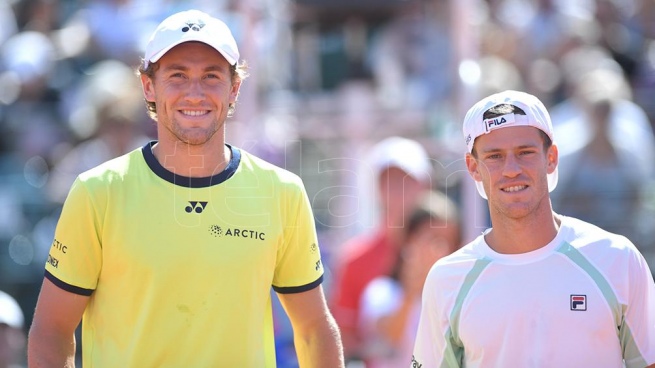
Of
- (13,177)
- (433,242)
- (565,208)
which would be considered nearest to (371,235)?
(433,242)

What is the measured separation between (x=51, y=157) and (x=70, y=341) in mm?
5648

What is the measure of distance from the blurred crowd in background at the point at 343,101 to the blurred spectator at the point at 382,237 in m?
0.12

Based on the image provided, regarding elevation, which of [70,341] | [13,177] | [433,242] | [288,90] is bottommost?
[70,341]

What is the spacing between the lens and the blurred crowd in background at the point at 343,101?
340 inches

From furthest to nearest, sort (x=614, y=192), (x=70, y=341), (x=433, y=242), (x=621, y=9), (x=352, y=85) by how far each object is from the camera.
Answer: (x=621, y=9), (x=352, y=85), (x=614, y=192), (x=433, y=242), (x=70, y=341)

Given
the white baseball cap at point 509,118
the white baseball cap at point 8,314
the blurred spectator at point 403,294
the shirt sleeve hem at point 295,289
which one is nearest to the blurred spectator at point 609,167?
the blurred spectator at point 403,294

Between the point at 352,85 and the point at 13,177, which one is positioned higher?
the point at 352,85

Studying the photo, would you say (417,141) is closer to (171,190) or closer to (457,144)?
(457,144)

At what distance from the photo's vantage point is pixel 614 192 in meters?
8.73

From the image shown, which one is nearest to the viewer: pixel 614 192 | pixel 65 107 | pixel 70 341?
pixel 70 341

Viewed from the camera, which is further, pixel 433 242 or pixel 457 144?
pixel 457 144

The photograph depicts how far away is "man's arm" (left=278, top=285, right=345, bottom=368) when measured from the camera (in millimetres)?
4621

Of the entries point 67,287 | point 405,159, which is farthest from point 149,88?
point 405,159

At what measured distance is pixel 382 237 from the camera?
769cm
